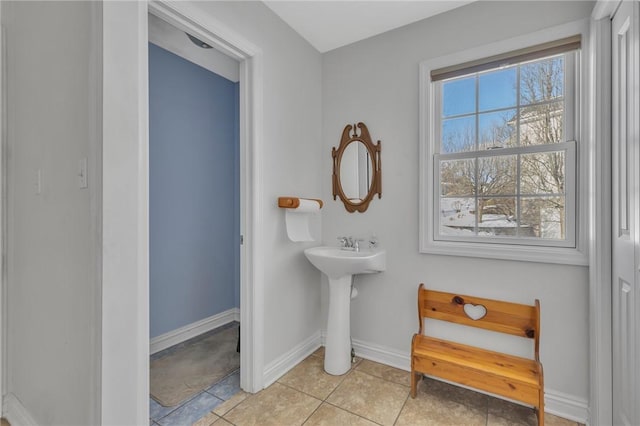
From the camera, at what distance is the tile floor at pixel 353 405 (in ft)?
5.39

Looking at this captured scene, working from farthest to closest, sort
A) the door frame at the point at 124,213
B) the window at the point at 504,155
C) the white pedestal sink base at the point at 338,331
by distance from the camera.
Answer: the white pedestal sink base at the point at 338,331, the window at the point at 504,155, the door frame at the point at 124,213

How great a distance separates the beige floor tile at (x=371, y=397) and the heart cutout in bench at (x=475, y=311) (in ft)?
2.03

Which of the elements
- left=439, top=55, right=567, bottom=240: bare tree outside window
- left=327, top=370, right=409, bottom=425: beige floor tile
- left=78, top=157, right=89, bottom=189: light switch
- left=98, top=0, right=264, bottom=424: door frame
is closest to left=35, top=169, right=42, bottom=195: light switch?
left=78, top=157, right=89, bottom=189: light switch

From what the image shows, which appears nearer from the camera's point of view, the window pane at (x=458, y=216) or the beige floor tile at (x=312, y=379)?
the beige floor tile at (x=312, y=379)

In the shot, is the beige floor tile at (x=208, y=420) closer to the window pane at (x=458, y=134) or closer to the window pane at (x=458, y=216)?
the window pane at (x=458, y=216)

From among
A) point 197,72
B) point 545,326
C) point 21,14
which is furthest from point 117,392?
point 197,72

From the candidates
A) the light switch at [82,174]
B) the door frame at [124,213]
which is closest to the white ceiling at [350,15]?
the door frame at [124,213]

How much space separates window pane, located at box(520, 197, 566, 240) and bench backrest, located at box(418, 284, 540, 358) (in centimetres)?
40

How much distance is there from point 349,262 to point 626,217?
4.45 ft

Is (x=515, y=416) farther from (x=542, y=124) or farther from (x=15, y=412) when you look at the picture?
(x=15, y=412)

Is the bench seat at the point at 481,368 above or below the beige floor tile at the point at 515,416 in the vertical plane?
above

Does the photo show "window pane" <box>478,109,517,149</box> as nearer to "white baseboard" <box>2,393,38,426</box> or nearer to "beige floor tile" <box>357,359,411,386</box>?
"beige floor tile" <box>357,359,411,386</box>

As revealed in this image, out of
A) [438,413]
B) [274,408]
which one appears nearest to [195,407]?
[274,408]

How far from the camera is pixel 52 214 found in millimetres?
1330
